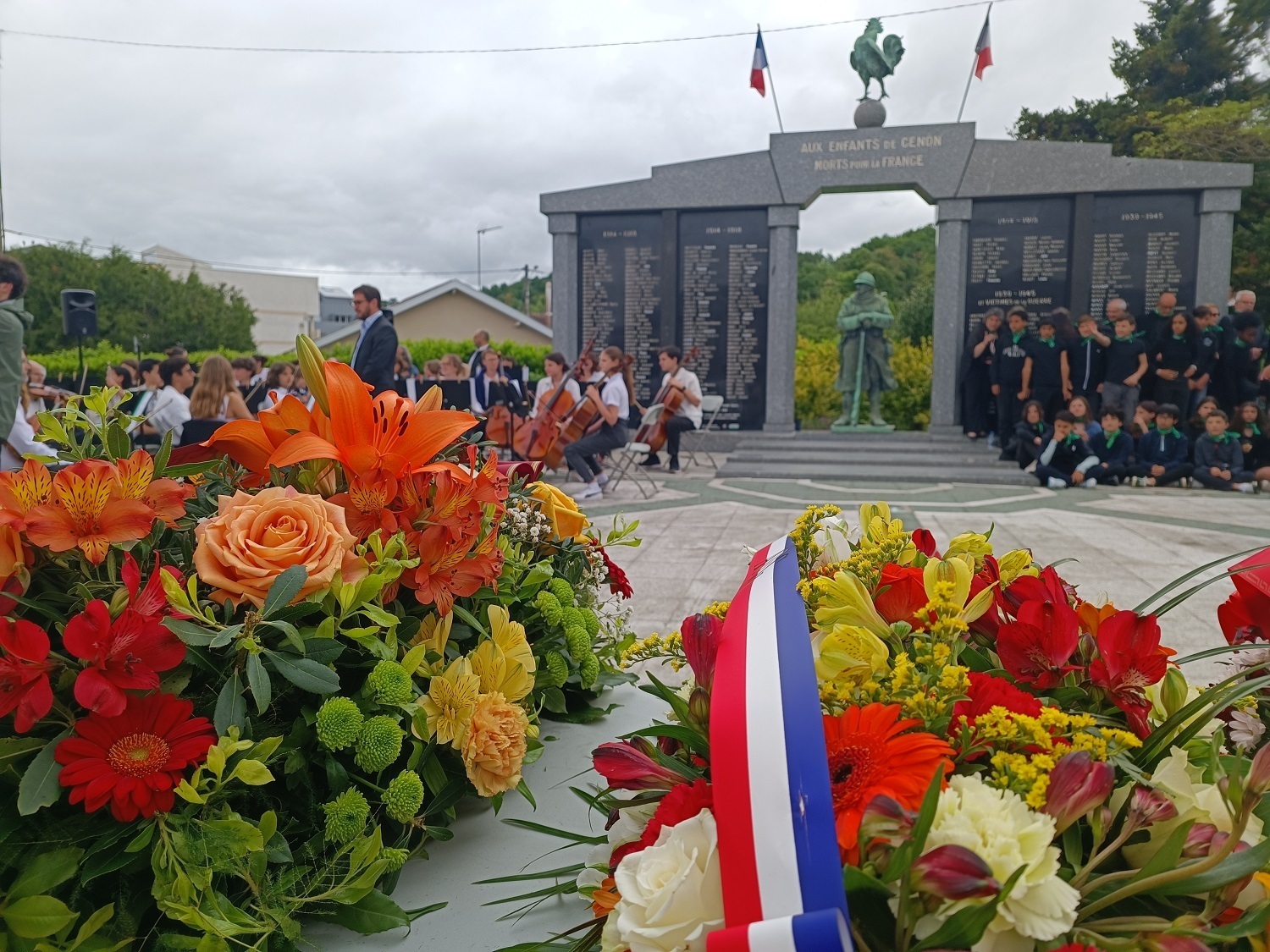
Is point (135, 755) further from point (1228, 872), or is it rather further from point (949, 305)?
point (949, 305)

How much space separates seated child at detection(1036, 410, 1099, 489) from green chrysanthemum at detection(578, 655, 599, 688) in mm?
9633

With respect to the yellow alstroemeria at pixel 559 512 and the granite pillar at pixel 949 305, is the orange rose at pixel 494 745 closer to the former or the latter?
the yellow alstroemeria at pixel 559 512

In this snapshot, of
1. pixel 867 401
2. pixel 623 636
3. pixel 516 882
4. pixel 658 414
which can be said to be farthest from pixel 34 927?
pixel 867 401

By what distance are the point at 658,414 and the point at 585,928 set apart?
9858mm

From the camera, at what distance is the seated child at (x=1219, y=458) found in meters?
9.91

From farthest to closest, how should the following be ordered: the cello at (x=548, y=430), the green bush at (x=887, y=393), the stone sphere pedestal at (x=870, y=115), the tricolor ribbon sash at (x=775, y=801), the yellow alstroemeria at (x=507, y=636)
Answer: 1. the green bush at (x=887, y=393)
2. the stone sphere pedestal at (x=870, y=115)
3. the cello at (x=548, y=430)
4. the yellow alstroemeria at (x=507, y=636)
5. the tricolor ribbon sash at (x=775, y=801)

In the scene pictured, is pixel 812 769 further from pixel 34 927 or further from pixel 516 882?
pixel 34 927

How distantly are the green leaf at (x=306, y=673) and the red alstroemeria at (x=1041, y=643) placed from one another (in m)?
0.63

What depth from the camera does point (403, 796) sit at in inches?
37.7

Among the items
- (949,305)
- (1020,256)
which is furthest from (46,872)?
(1020,256)

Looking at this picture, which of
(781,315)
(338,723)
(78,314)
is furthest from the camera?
(781,315)

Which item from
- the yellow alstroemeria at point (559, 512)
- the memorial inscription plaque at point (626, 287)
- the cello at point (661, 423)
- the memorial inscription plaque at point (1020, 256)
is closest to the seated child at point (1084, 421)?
the memorial inscription plaque at point (1020, 256)

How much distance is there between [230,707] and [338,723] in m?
0.10

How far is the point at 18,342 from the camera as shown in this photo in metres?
4.92
